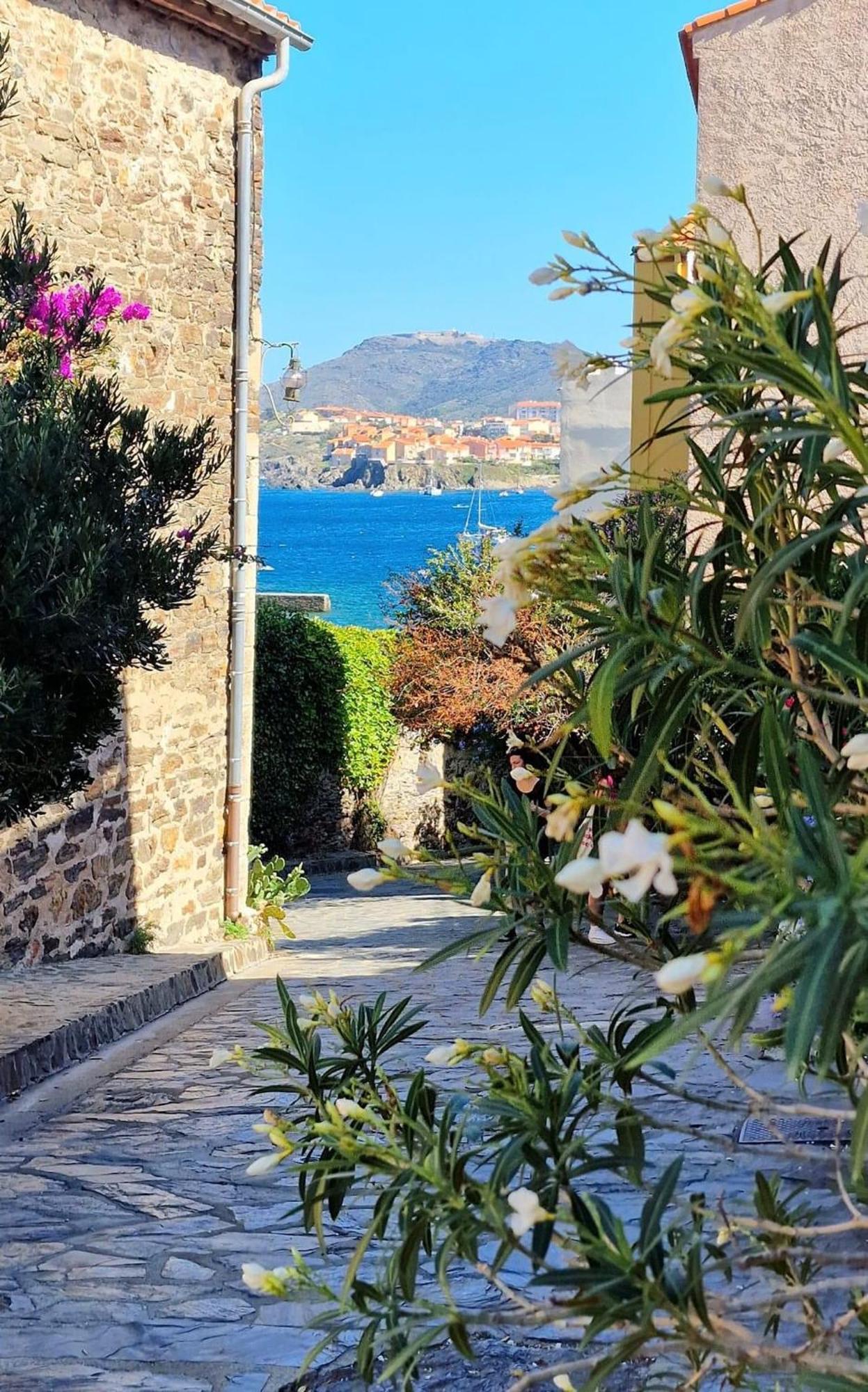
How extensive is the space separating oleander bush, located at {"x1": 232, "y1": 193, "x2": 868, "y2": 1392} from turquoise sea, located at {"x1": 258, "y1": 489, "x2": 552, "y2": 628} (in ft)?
195

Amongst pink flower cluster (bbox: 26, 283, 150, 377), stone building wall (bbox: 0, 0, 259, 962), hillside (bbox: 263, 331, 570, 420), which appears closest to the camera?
pink flower cluster (bbox: 26, 283, 150, 377)

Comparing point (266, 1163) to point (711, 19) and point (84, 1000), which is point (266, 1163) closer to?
point (84, 1000)

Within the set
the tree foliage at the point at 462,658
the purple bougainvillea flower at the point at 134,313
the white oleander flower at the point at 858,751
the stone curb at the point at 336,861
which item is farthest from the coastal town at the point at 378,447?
the white oleander flower at the point at 858,751

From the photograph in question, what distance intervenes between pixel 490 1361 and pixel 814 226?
350 inches

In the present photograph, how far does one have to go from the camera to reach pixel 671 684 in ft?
5.59

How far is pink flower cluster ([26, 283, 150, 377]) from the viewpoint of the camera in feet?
17.3

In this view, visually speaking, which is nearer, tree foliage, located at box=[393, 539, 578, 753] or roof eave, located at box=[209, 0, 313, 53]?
roof eave, located at box=[209, 0, 313, 53]

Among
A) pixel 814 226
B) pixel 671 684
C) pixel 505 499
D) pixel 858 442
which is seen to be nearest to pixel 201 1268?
pixel 671 684

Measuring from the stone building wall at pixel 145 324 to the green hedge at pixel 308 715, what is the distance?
561 centimetres

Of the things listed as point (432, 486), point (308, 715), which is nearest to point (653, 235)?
point (308, 715)

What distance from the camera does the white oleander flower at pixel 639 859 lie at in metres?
1.21

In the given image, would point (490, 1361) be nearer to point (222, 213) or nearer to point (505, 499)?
point (222, 213)

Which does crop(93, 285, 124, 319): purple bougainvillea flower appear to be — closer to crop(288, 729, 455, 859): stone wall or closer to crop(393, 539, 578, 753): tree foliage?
crop(393, 539, 578, 753): tree foliage

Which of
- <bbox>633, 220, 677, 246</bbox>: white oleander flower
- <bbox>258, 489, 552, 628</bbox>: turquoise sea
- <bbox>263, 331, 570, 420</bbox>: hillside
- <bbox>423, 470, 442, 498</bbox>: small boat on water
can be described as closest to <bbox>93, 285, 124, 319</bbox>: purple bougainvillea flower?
<bbox>633, 220, 677, 246</bbox>: white oleander flower
